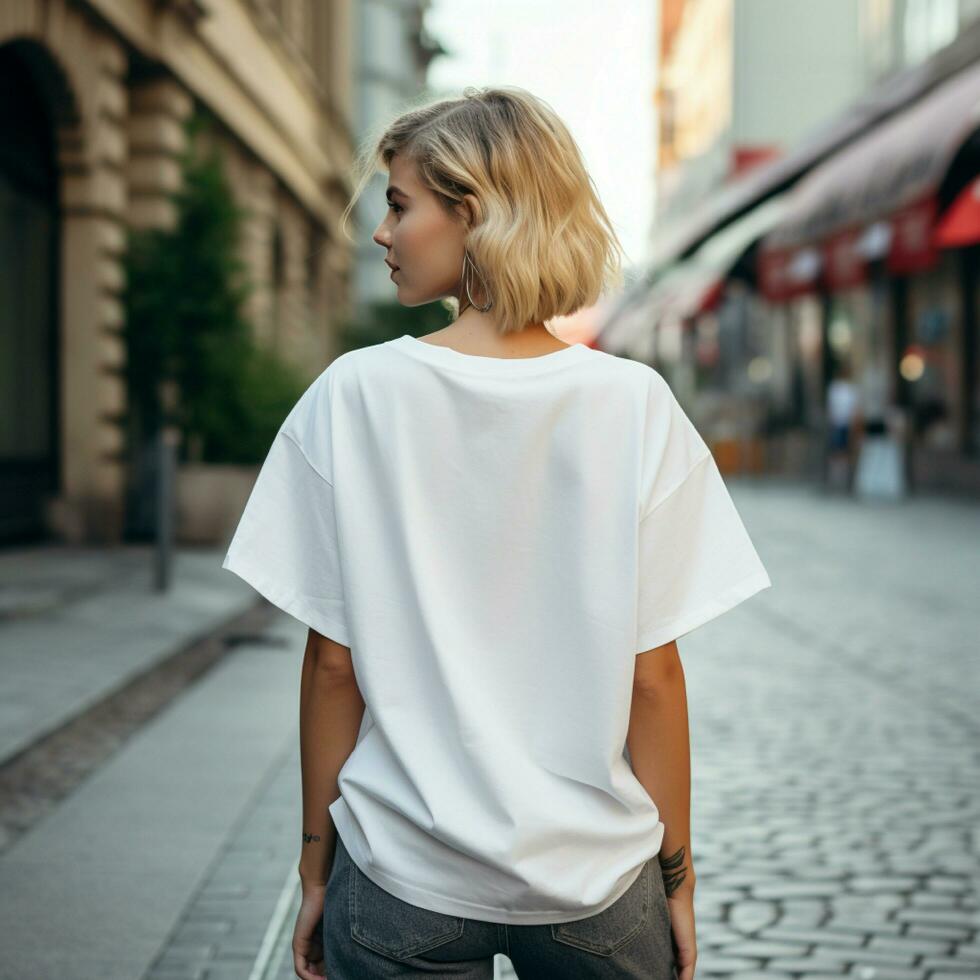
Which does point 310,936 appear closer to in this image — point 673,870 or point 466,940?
point 466,940

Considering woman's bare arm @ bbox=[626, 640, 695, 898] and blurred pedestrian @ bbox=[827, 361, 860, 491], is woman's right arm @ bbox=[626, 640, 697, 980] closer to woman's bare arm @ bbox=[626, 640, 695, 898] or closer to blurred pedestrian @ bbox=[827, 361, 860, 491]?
woman's bare arm @ bbox=[626, 640, 695, 898]

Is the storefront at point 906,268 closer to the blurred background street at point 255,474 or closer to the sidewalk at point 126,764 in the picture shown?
the blurred background street at point 255,474

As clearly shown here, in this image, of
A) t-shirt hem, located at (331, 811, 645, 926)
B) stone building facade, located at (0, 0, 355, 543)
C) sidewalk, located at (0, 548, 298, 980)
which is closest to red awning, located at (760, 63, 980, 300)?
stone building facade, located at (0, 0, 355, 543)

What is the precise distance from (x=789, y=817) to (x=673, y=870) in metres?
2.98

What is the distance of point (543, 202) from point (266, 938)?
234 cm

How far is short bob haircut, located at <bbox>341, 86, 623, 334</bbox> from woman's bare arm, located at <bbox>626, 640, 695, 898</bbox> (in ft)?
1.26

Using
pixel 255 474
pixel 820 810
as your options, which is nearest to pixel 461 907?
pixel 820 810

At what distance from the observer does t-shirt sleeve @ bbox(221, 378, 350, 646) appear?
1562 millimetres

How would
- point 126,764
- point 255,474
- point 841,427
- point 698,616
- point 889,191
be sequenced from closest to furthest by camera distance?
point 698,616, point 126,764, point 255,474, point 889,191, point 841,427

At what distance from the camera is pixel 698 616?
1.57 m

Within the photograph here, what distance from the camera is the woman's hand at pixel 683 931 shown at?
1.62 metres

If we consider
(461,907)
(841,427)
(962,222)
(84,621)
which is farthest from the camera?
(841,427)

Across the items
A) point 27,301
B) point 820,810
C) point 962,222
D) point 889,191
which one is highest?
point 889,191

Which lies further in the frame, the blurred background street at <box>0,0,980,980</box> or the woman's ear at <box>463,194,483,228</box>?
the blurred background street at <box>0,0,980,980</box>
